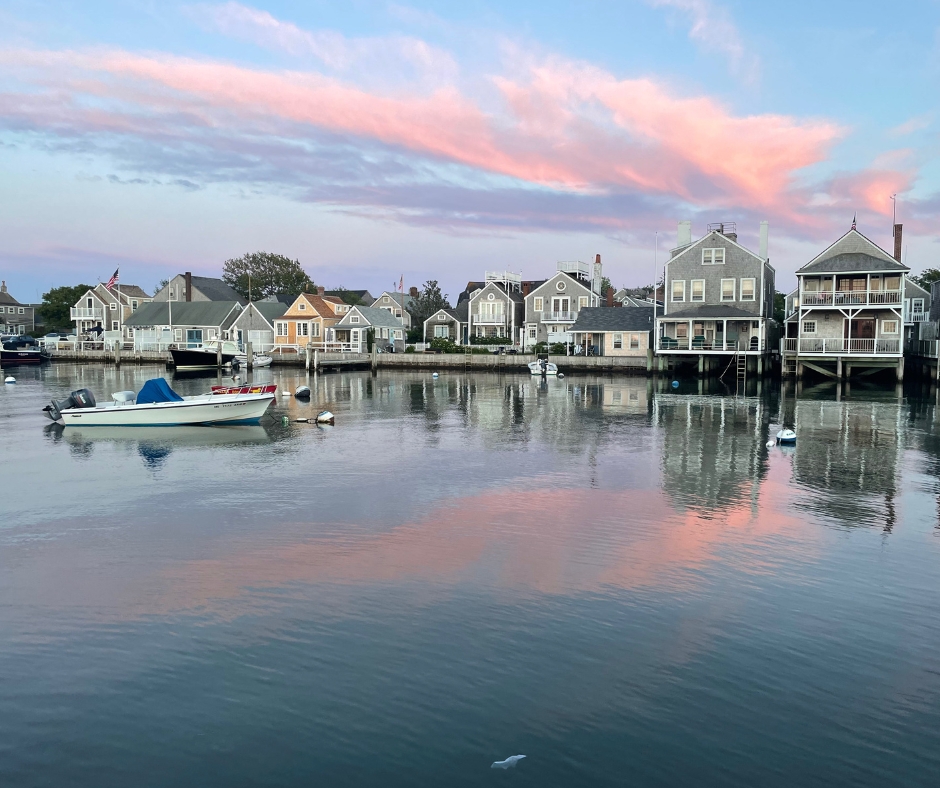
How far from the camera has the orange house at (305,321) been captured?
95.9 metres

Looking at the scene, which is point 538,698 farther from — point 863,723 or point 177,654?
point 177,654

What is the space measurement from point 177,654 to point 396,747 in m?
3.99

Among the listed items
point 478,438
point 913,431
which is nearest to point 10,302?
point 478,438

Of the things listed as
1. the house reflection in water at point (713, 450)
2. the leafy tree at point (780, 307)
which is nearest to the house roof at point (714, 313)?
the house reflection in water at point (713, 450)

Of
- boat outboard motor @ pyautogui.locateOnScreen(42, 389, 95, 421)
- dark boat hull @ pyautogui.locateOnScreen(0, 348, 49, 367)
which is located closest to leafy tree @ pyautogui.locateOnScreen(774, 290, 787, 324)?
boat outboard motor @ pyautogui.locateOnScreen(42, 389, 95, 421)

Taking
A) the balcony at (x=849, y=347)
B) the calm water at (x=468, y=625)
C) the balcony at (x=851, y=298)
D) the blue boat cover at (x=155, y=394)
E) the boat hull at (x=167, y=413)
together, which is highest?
the balcony at (x=851, y=298)

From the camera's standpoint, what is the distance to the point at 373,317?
3762 inches

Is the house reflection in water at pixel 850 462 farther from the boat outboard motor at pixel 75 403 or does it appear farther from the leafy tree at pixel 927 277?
the leafy tree at pixel 927 277

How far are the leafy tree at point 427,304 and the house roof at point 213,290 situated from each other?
83.8 feet

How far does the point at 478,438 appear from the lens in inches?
1293

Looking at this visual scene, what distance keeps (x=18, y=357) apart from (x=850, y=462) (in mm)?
94490

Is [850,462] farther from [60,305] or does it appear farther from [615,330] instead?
[60,305]

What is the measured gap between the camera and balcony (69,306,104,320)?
11938cm

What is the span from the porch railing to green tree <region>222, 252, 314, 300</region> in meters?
101
